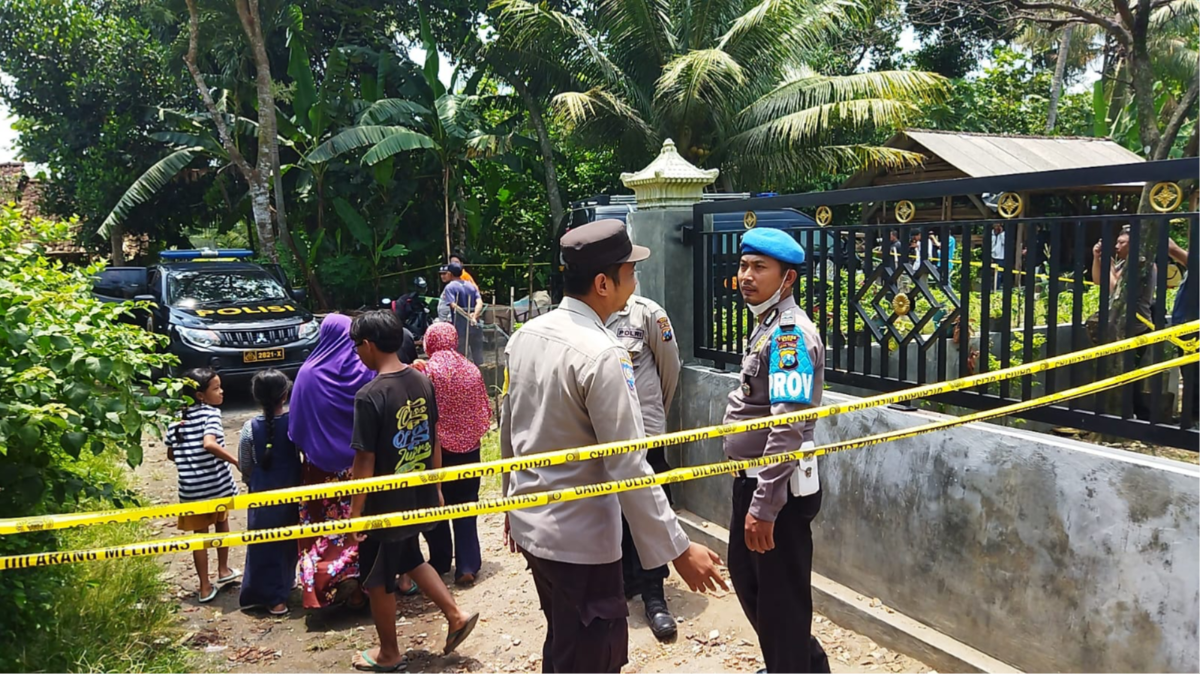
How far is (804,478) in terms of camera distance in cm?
292

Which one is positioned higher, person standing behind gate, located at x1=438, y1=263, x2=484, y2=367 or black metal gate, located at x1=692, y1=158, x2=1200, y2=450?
black metal gate, located at x1=692, y1=158, x2=1200, y2=450

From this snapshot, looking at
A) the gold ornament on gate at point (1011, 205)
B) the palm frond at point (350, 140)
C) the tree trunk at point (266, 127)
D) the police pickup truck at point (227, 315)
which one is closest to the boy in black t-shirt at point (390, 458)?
the gold ornament on gate at point (1011, 205)

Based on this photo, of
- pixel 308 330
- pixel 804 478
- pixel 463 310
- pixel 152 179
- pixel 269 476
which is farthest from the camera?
pixel 152 179

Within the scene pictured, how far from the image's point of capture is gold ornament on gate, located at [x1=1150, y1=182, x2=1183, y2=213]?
2.75m

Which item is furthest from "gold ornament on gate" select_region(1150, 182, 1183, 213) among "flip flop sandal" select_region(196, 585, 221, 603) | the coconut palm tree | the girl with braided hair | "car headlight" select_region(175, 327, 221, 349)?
the coconut palm tree

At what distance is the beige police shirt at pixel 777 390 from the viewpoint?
280 cm

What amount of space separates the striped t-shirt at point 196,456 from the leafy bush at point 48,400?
96 centimetres

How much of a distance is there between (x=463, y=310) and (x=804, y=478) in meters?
7.48

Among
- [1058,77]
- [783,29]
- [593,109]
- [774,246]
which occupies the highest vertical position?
[1058,77]

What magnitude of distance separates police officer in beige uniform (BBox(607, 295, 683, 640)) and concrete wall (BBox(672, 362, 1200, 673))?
0.79 meters

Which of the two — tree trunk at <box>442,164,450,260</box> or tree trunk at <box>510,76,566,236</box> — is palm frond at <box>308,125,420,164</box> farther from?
tree trunk at <box>510,76,566,236</box>

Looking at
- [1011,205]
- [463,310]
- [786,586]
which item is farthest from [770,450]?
[463,310]

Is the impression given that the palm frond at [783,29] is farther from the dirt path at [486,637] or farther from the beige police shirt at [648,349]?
the dirt path at [486,637]

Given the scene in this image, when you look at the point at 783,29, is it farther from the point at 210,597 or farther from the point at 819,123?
the point at 210,597
